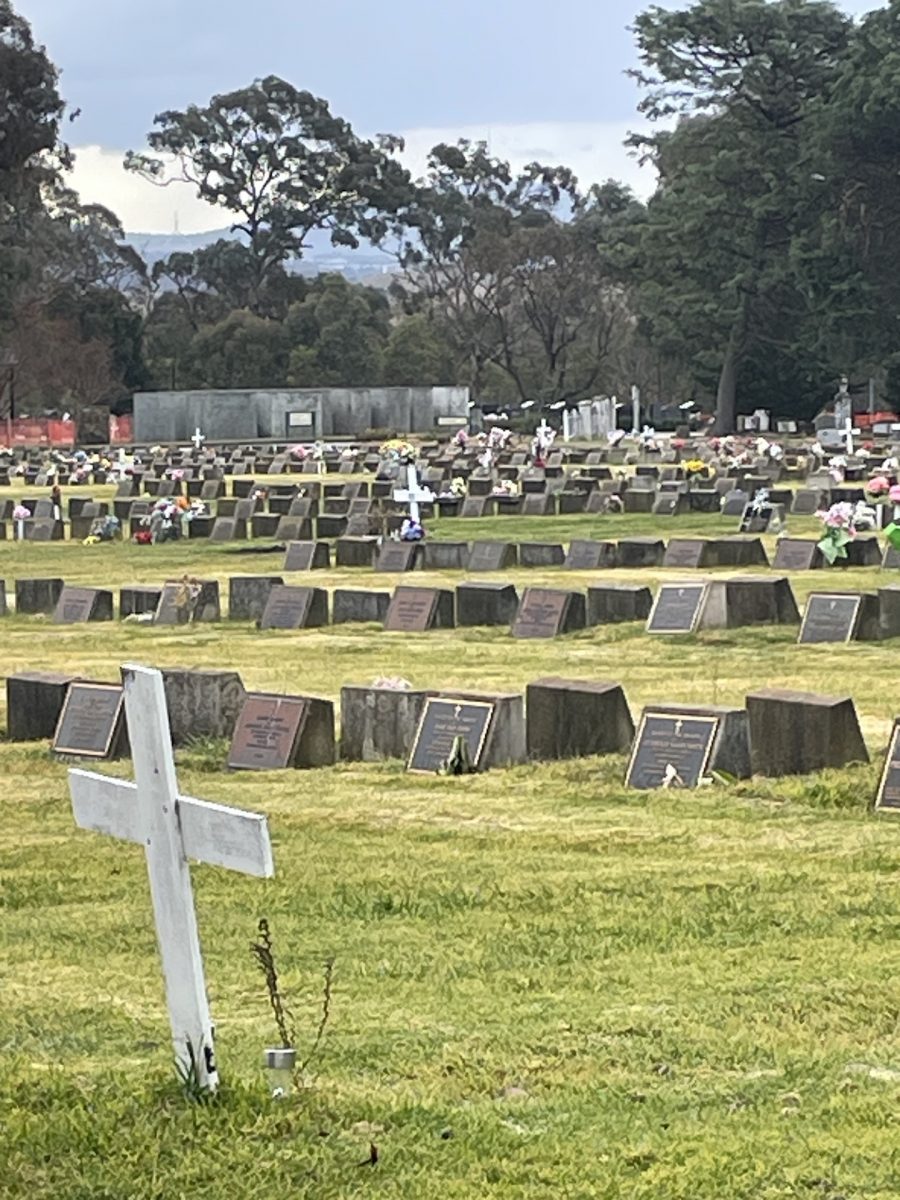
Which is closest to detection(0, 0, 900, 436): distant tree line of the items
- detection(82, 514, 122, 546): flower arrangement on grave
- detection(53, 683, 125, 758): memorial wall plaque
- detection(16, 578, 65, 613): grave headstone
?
detection(82, 514, 122, 546): flower arrangement on grave

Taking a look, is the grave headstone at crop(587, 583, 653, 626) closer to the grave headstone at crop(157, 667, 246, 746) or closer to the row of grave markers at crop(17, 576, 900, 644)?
the row of grave markers at crop(17, 576, 900, 644)

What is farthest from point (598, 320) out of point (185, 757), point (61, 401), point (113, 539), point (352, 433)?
point (185, 757)

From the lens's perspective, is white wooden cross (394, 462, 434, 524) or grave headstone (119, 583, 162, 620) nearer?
grave headstone (119, 583, 162, 620)

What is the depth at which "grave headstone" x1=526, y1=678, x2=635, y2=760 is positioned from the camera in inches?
528

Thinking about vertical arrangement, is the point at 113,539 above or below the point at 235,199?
below

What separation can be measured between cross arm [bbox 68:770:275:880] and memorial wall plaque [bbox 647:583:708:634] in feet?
46.5

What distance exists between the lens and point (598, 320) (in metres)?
99.0

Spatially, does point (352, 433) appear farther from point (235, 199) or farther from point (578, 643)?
point (578, 643)

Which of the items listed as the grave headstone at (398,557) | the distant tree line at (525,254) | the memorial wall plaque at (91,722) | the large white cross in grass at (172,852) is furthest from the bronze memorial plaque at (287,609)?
the distant tree line at (525,254)

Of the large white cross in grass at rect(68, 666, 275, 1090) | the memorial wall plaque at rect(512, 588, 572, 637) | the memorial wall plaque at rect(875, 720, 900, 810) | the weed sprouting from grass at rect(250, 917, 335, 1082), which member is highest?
the large white cross in grass at rect(68, 666, 275, 1090)

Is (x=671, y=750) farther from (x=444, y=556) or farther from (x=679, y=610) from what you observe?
(x=444, y=556)

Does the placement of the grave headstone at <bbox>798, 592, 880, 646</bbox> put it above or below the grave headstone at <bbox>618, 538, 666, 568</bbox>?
above

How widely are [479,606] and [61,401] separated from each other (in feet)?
246

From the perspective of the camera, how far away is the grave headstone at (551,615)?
67.7 ft
